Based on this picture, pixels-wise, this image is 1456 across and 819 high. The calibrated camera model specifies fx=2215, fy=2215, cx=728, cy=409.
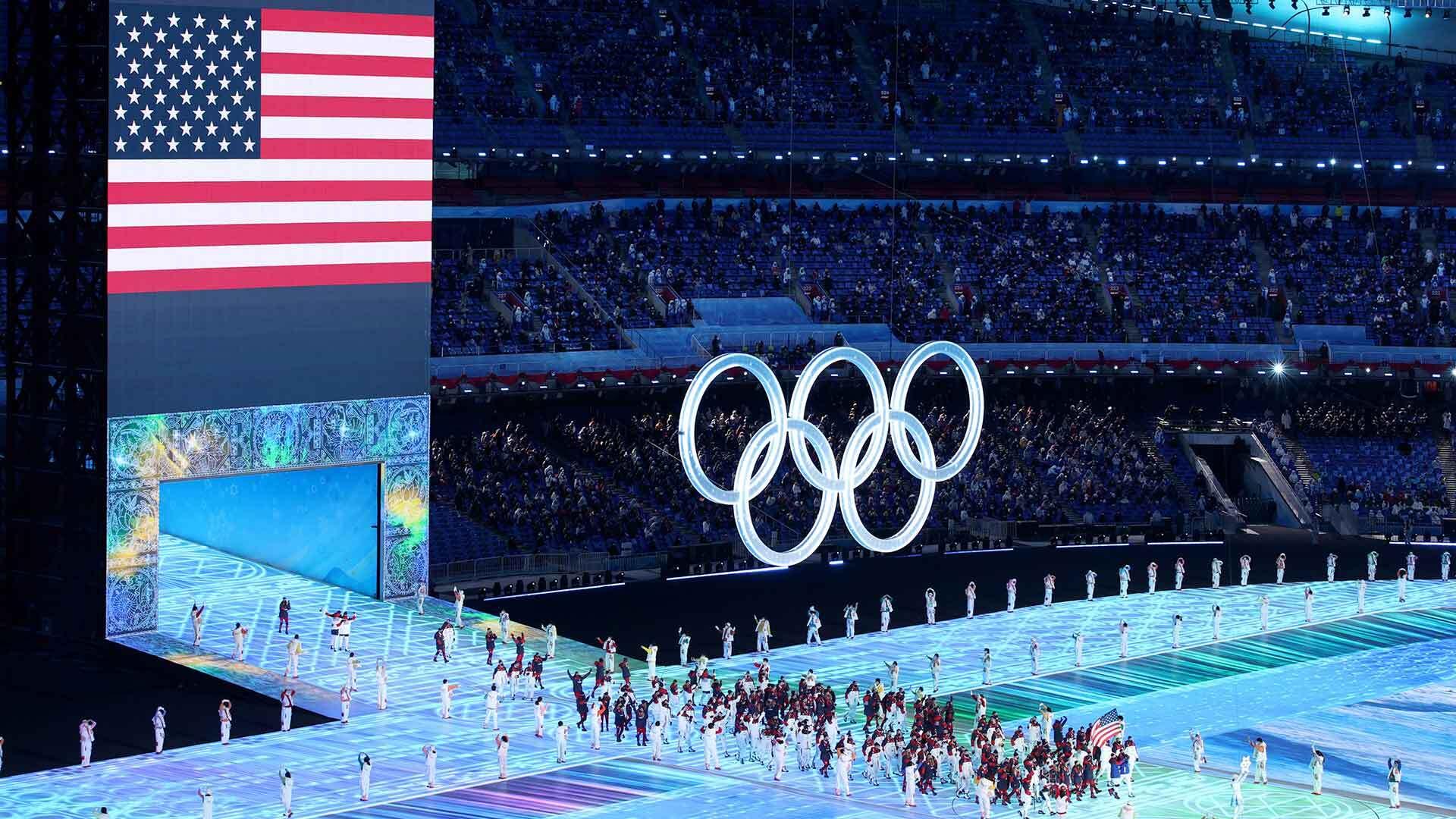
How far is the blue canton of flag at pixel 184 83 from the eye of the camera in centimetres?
4694

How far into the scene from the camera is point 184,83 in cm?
4784

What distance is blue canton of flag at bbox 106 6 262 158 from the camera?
154 ft

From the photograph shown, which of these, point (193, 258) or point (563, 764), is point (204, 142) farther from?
point (563, 764)

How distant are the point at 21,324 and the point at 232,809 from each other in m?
14.7

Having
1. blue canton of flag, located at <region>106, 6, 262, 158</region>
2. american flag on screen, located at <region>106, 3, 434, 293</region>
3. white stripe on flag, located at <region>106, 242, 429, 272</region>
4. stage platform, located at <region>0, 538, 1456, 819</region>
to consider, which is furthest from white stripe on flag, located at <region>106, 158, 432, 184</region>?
stage platform, located at <region>0, 538, 1456, 819</region>

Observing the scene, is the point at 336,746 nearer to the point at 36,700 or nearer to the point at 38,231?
the point at 36,700

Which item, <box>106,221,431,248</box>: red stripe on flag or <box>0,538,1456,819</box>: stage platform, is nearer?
<box>0,538,1456,819</box>: stage platform

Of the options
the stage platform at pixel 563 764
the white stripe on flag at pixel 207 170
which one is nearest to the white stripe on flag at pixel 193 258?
the white stripe on flag at pixel 207 170

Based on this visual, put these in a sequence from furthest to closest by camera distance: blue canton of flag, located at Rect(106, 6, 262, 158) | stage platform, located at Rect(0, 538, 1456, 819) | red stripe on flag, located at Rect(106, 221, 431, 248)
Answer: red stripe on flag, located at Rect(106, 221, 431, 248) → blue canton of flag, located at Rect(106, 6, 262, 158) → stage platform, located at Rect(0, 538, 1456, 819)

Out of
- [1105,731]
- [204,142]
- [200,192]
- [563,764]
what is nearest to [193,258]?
[200,192]

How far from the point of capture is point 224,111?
159 feet

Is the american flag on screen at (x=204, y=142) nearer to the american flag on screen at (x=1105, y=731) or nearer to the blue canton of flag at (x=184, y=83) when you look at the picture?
the blue canton of flag at (x=184, y=83)

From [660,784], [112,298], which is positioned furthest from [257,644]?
[660,784]

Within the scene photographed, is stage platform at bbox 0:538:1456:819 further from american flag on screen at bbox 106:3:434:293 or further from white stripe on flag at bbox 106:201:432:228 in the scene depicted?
white stripe on flag at bbox 106:201:432:228
